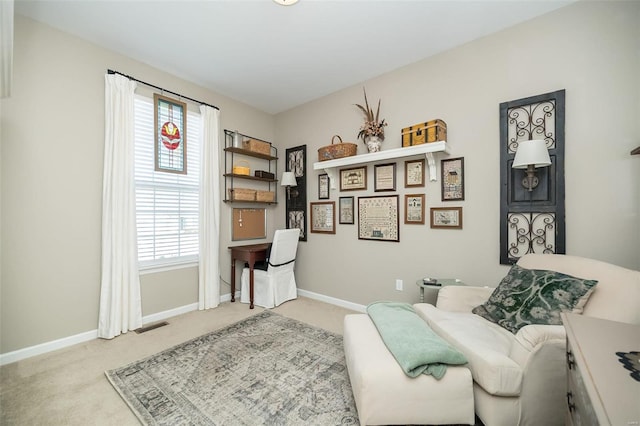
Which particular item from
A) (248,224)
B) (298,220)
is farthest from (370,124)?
(248,224)

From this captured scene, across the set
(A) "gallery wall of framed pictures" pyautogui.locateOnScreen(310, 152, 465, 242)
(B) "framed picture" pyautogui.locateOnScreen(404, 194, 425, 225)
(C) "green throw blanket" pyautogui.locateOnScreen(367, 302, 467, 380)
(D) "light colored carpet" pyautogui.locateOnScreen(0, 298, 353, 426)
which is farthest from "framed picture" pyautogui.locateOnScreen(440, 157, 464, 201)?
(D) "light colored carpet" pyautogui.locateOnScreen(0, 298, 353, 426)

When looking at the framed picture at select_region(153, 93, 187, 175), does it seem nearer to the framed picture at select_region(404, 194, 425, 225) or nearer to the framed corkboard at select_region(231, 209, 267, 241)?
the framed corkboard at select_region(231, 209, 267, 241)

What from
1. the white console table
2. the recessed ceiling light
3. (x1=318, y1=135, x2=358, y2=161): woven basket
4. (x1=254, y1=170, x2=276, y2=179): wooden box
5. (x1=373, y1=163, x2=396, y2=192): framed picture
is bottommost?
the white console table

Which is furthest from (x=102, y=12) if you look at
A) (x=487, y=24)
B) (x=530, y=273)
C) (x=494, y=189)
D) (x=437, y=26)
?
(x=530, y=273)

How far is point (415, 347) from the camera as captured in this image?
4.56 ft

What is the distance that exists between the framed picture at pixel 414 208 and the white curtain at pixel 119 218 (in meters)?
2.85

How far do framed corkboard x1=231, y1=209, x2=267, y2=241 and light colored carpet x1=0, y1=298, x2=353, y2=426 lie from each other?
116 cm

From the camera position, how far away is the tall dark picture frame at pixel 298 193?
3.80 metres

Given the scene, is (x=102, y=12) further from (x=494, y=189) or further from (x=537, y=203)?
(x=537, y=203)

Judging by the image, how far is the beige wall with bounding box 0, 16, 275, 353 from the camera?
6.79 ft

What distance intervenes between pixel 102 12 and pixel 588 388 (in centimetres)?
348

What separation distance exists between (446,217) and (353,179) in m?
1.20

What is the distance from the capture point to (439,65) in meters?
2.67

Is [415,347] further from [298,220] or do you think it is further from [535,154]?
[298,220]
